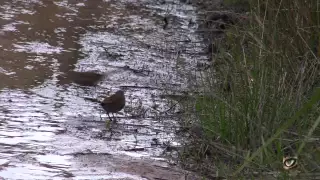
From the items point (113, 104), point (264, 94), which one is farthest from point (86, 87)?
point (264, 94)

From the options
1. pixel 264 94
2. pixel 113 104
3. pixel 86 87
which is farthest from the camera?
pixel 86 87

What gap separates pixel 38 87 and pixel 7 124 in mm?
1428

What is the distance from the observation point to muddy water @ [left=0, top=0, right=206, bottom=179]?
5473mm

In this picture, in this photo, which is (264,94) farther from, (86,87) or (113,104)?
(86,87)

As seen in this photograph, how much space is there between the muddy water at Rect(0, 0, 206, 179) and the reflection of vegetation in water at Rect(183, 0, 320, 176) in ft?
1.31

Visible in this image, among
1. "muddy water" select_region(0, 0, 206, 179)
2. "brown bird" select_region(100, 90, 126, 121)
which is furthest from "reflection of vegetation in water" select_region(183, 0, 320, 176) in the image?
"brown bird" select_region(100, 90, 126, 121)

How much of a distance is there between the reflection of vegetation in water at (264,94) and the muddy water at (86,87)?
1.31 ft

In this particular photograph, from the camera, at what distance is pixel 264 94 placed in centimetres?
516

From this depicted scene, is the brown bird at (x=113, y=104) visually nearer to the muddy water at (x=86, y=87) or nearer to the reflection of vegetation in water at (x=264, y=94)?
the muddy water at (x=86, y=87)

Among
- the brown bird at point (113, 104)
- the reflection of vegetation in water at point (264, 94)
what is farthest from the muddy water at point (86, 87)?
the reflection of vegetation in water at point (264, 94)

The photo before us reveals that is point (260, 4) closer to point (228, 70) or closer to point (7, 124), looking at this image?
point (228, 70)

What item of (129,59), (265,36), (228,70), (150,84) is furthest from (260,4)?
(129,59)

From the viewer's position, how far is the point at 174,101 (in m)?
7.30

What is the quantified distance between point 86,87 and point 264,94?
3.07 meters
